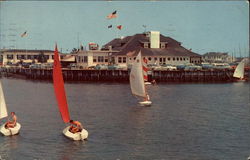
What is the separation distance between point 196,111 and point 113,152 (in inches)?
851

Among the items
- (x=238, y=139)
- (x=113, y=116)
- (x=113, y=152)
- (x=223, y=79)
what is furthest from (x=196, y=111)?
(x=223, y=79)

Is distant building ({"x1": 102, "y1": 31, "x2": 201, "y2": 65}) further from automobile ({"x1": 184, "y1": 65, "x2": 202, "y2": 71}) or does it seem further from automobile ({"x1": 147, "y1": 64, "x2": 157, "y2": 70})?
automobile ({"x1": 184, "y1": 65, "x2": 202, "y2": 71})

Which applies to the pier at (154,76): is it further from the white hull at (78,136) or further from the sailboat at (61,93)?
the white hull at (78,136)

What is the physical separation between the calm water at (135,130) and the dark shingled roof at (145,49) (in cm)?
4384

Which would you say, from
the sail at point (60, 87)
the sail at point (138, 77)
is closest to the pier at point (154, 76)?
the sail at point (138, 77)

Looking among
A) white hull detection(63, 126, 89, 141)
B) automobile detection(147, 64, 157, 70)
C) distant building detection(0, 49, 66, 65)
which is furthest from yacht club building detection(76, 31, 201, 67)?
white hull detection(63, 126, 89, 141)

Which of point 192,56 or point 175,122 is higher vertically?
point 192,56

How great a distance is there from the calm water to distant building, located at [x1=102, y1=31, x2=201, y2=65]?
4318cm

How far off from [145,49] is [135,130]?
6792 centimetres

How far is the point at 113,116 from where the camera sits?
4269 centimetres

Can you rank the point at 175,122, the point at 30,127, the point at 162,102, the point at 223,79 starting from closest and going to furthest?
the point at 30,127, the point at 175,122, the point at 162,102, the point at 223,79

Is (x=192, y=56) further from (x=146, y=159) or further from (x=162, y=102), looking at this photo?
(x=146, y=159)

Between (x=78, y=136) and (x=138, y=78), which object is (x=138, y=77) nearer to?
(x=138, y=78)

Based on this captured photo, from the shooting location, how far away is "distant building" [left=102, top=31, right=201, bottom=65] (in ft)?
330
